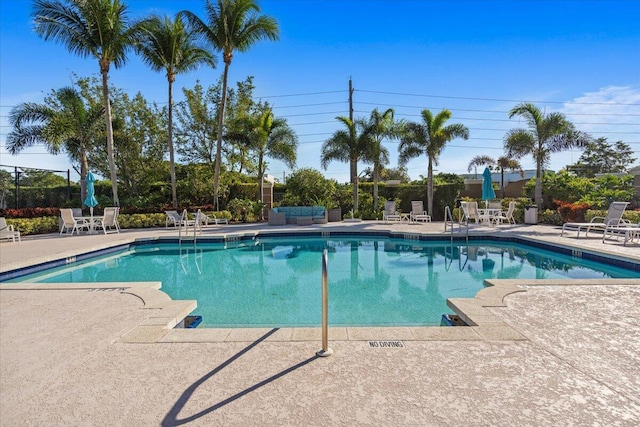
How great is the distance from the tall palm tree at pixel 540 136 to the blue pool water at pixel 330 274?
23.3 ft

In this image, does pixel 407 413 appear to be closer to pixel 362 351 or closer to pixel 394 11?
pixel 362 351

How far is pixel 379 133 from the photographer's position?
17609 millimetres

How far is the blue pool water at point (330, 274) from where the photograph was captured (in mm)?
4957

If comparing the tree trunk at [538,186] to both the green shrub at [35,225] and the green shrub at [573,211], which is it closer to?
the green shrub at [573,211]

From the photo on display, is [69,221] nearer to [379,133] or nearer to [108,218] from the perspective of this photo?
[108,218]

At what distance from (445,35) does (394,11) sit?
12.6 ft

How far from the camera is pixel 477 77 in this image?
1797 centimetres

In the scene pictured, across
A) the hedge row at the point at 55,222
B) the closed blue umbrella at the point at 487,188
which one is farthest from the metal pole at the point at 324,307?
the hedge row at the point at 55,222

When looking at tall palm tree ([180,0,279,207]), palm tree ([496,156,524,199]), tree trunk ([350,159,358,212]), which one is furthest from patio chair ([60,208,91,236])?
palm tree ([496,156,524,199])

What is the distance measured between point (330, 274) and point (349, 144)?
11.6m

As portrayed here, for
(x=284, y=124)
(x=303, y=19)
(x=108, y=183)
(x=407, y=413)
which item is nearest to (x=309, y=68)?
(x=284, y=124)

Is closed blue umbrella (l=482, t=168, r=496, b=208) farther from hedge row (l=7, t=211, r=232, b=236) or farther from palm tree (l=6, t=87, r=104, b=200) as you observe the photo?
palm tree (l=6, t=87, r=104, b=200)

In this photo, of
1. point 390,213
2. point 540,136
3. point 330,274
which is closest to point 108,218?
point 330,274

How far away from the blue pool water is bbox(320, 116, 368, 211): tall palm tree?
744 centimetres
